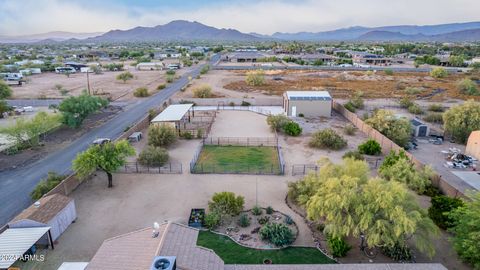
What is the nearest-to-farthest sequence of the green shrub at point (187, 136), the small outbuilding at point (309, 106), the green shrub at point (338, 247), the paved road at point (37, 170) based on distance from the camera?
1. the green shrub at point (338, 247)
2. the paved road at point (37, 170)
3. the green shrub at point (187, 136)
4. the small outbuilding at point (309, 106)

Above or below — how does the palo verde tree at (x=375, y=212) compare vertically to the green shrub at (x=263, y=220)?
above

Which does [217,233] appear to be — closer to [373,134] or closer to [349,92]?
[373,134]

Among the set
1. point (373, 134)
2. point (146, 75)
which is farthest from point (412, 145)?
point (146, 75)

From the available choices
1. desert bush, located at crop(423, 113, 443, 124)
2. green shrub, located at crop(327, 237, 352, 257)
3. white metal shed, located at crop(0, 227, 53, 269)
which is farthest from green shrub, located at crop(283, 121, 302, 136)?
white metal shed, located at crop(0, 227, 53, 269)

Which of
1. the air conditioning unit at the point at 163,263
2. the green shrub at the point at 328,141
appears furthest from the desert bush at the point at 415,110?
the air conditioning unit at the point at 163,263

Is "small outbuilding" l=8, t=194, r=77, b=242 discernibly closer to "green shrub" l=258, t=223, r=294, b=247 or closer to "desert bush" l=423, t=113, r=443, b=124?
"green shrub" l=258, t=223, r=294, b=247

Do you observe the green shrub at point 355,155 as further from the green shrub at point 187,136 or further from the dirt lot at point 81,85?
the dirt lot at point 81,85
